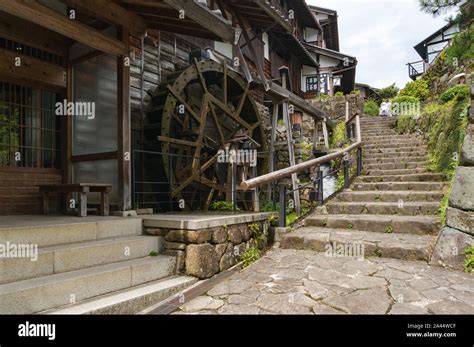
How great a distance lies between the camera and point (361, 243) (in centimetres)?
413

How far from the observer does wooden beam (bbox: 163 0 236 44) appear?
13.2ft

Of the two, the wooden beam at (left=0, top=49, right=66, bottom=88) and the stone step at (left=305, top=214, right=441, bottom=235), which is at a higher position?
the wooden beam at (left=0, top=49, right=66, bottom=88)

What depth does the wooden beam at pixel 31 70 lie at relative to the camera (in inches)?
173

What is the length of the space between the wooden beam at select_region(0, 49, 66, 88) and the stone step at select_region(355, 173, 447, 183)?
6176mm

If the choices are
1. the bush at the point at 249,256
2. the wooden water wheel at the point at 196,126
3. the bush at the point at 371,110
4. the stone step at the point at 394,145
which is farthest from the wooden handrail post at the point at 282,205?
the bush at the point at 371,110

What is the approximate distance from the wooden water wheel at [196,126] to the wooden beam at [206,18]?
1668 millimetres

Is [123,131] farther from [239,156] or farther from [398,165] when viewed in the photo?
[398,165]

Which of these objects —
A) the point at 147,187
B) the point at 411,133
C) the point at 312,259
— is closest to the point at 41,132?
the point at 147,187

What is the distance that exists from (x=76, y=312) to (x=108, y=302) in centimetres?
27

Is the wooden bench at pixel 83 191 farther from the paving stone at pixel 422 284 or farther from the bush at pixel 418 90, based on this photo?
the bush at pixel 418 90

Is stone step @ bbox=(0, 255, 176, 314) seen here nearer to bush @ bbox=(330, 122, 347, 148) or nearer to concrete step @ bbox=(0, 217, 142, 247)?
concrete step @ bbox=(0, 217, 142, 247)

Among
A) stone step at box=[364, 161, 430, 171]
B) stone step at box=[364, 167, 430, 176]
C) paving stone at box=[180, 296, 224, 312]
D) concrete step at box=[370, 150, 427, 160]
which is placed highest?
concrete step at box=[370, 150, 427, 160]
